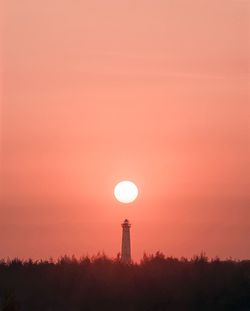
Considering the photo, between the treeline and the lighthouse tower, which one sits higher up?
the lighthouse tower

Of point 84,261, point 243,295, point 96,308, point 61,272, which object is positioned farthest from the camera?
point 84,261

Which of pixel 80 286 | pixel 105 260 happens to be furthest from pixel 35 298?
pixel 105 260

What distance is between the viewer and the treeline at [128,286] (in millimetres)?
28328

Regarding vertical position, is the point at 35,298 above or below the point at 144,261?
below

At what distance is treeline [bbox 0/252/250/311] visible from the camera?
28328 mm

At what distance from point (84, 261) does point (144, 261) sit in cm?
218

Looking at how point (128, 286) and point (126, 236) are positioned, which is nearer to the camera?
point (128, 286)

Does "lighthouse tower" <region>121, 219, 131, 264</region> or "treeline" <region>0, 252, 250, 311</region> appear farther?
"lighthouse tower" <region>121, 219, 131, 264</region>

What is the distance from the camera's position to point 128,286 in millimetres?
29828

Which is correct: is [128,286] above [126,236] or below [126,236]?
below

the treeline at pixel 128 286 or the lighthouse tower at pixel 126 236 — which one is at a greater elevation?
the lighthouse tower at pixel 126 236

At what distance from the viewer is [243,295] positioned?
30.2m

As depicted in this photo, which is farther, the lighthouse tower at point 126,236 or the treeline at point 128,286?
the lighthouse tower at point 126,236

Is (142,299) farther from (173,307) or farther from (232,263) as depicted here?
(232,263)
